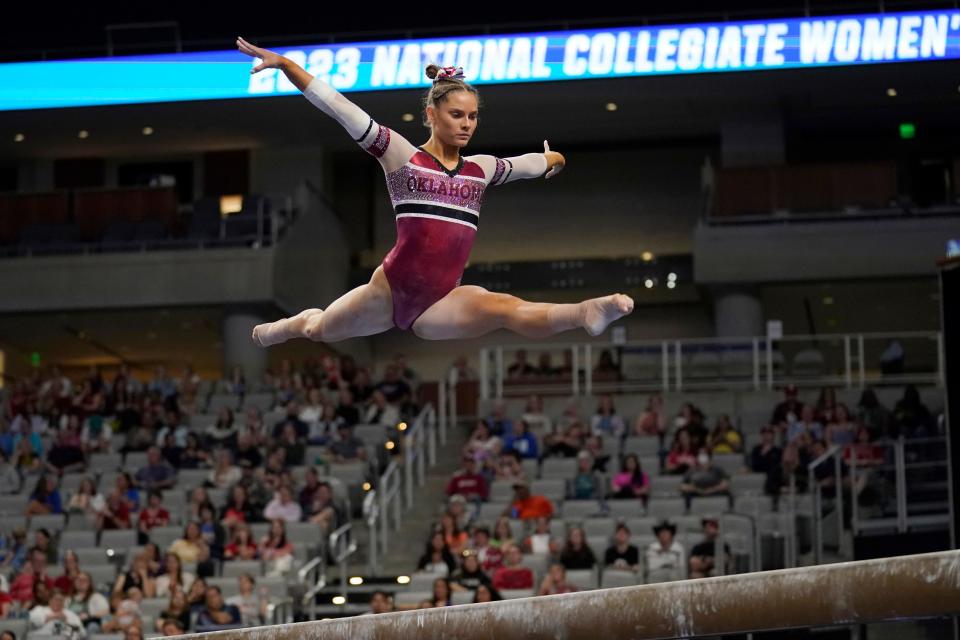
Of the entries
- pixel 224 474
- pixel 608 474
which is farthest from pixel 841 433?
pixel 224 474

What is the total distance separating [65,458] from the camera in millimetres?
17609

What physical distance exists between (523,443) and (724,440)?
6.70ft

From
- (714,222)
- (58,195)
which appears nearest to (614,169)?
(714,222)

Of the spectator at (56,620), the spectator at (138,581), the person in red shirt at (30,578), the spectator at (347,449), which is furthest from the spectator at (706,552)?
the person in red shirt at (30,578)

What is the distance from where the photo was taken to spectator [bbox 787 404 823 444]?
15.8 metres

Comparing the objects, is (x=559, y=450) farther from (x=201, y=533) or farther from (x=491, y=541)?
(x=201, y=533)

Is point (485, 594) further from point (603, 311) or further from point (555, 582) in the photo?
point (603, 311)

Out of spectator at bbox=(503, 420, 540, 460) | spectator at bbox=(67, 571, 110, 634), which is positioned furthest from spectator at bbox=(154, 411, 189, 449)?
spectator at bbox=(503, 420, 540, 460)

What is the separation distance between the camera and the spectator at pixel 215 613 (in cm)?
1309

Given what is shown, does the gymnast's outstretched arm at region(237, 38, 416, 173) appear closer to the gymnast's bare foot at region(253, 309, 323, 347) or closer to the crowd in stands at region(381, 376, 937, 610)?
the gymnast's bare foot at region(253, 309, 323, 347)

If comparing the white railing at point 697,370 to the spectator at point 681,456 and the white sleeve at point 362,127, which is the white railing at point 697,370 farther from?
the white sleeve at point 362,127

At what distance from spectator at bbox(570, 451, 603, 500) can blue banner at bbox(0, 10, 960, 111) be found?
5.73m

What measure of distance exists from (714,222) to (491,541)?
8489 millimetres

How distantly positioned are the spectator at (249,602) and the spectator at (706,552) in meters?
3.56
